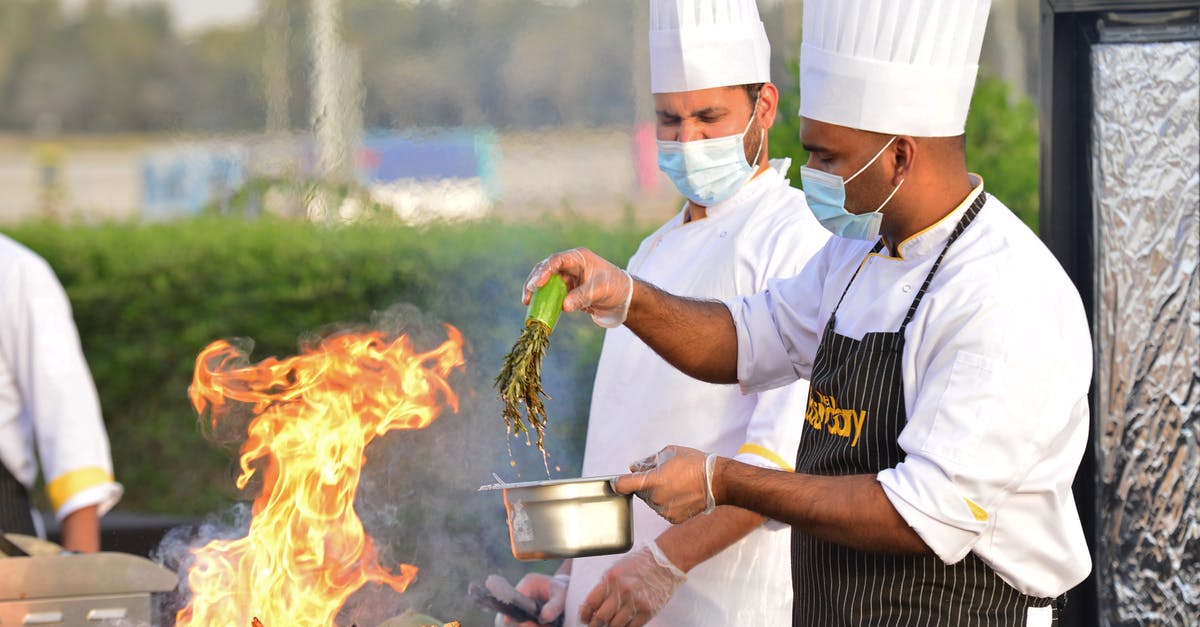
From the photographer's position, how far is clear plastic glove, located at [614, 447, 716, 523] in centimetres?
259

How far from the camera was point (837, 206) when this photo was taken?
2721 millimetres

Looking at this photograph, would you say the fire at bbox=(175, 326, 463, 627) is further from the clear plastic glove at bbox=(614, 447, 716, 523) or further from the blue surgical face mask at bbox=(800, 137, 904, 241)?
the blue surgical face mask at bbox=(800, 137, 904, 241)

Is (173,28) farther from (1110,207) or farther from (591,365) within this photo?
(1110,207)

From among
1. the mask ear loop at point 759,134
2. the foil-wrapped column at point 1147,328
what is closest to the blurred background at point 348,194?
the foil-wrapped column at point 1147,328

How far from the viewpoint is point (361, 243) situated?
8180 mm

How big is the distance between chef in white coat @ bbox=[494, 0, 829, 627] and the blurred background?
118 inches

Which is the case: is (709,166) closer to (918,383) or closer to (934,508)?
(918,383)

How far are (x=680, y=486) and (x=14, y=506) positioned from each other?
8.29 feet

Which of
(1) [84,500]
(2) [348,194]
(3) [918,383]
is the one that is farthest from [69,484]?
(2) [348,194]

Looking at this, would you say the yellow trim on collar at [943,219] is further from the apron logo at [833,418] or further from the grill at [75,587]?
the grill at [75,587]

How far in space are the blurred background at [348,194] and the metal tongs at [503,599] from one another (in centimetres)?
302

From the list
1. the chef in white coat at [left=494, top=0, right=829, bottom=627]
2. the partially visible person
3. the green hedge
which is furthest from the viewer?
the green hedge

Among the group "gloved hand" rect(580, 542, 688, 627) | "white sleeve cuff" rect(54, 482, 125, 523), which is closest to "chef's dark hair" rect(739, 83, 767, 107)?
"gloved hand" rect(580, 542, 688, 627)

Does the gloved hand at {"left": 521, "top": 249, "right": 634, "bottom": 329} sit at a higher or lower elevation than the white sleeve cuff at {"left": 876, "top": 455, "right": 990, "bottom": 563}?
higher
